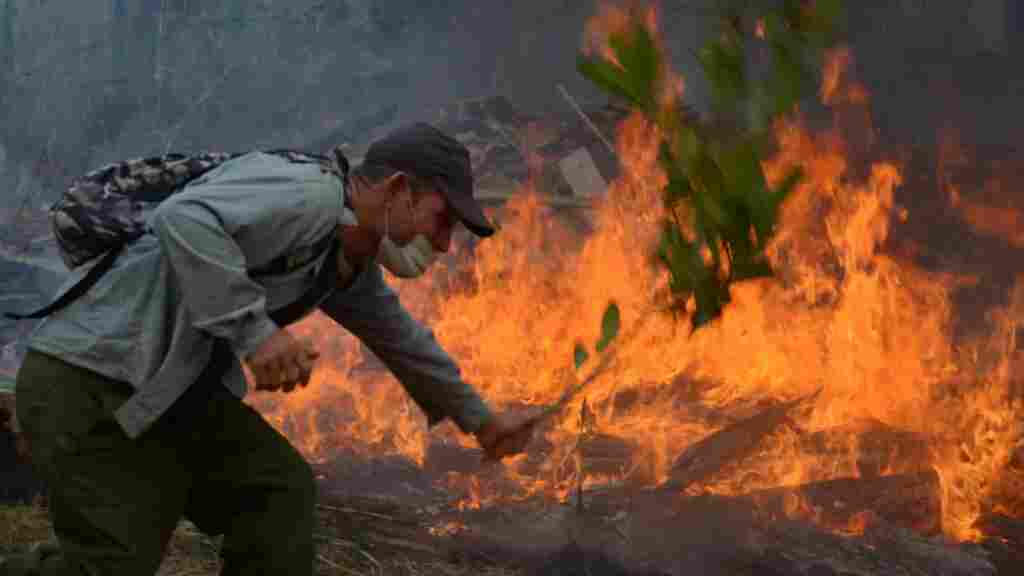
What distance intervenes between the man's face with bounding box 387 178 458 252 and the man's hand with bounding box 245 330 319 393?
467 mm

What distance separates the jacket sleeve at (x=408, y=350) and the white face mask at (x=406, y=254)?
1.34 feet

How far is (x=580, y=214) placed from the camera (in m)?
9.64

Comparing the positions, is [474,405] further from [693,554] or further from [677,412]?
[677,412]

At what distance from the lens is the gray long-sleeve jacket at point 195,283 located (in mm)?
2529

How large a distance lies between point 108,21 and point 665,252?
31.6 feet

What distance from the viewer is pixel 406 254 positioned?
9.48 feet

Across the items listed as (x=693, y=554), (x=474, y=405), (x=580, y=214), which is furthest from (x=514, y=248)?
(x=474, y=405)

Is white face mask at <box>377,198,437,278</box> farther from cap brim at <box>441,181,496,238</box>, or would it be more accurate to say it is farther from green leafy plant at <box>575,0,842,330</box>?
green leafy plant at <box>575,0,842,330</box>

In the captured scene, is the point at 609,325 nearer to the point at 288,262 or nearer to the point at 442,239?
the point at 442,239

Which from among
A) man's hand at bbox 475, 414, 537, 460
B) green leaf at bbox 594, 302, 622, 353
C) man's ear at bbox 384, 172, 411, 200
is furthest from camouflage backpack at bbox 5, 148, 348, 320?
man's hand at bbox 475, 414, 537, 460

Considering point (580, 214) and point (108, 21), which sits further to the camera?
point (108, 21)

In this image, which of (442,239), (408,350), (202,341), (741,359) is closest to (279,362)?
(202,341)

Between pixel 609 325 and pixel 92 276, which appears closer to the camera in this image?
pixel 92 276

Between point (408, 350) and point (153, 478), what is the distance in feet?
2.87
